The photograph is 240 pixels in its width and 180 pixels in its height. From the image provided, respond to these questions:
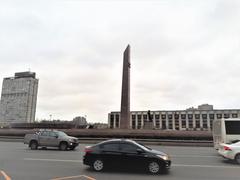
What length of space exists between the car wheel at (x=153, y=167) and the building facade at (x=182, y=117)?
117 metres

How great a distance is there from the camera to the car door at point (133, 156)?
34.8 feet

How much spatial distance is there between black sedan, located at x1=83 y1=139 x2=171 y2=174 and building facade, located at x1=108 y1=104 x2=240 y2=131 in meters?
116

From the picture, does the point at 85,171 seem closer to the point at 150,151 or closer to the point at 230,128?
the point at 150,151

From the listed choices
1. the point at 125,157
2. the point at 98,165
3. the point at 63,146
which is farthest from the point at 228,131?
the point at 63,146

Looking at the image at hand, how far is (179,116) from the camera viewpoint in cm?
13862

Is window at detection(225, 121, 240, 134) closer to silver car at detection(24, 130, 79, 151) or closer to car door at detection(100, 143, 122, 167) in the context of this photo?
car door at detection(100, 143, 122, 167)

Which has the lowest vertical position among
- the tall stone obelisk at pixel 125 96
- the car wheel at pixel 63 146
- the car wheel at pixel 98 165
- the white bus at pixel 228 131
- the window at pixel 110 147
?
the car wheel at pixel 98 165

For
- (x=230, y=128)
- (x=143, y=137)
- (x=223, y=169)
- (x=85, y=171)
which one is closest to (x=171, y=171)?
(x=223, y=169)

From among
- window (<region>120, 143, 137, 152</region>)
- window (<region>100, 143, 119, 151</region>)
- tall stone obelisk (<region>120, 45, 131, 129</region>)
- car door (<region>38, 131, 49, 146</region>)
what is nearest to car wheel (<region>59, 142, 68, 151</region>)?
car door (<region>38, 131, 49, 146</region>)

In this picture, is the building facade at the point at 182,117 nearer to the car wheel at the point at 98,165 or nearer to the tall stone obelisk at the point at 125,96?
the tall stone obelisk at the point at 125,96

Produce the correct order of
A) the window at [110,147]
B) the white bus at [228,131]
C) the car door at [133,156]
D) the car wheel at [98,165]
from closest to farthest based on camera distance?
the car door at [133,156] < the car wheel at [98,165] < the window at [110,147] < the white bus at [228,131]

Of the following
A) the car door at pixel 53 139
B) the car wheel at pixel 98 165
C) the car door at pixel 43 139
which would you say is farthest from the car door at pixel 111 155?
the car door at pixel 43 139

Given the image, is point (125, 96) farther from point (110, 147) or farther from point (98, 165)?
point (98, 165)

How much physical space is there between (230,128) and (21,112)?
4330 inches
